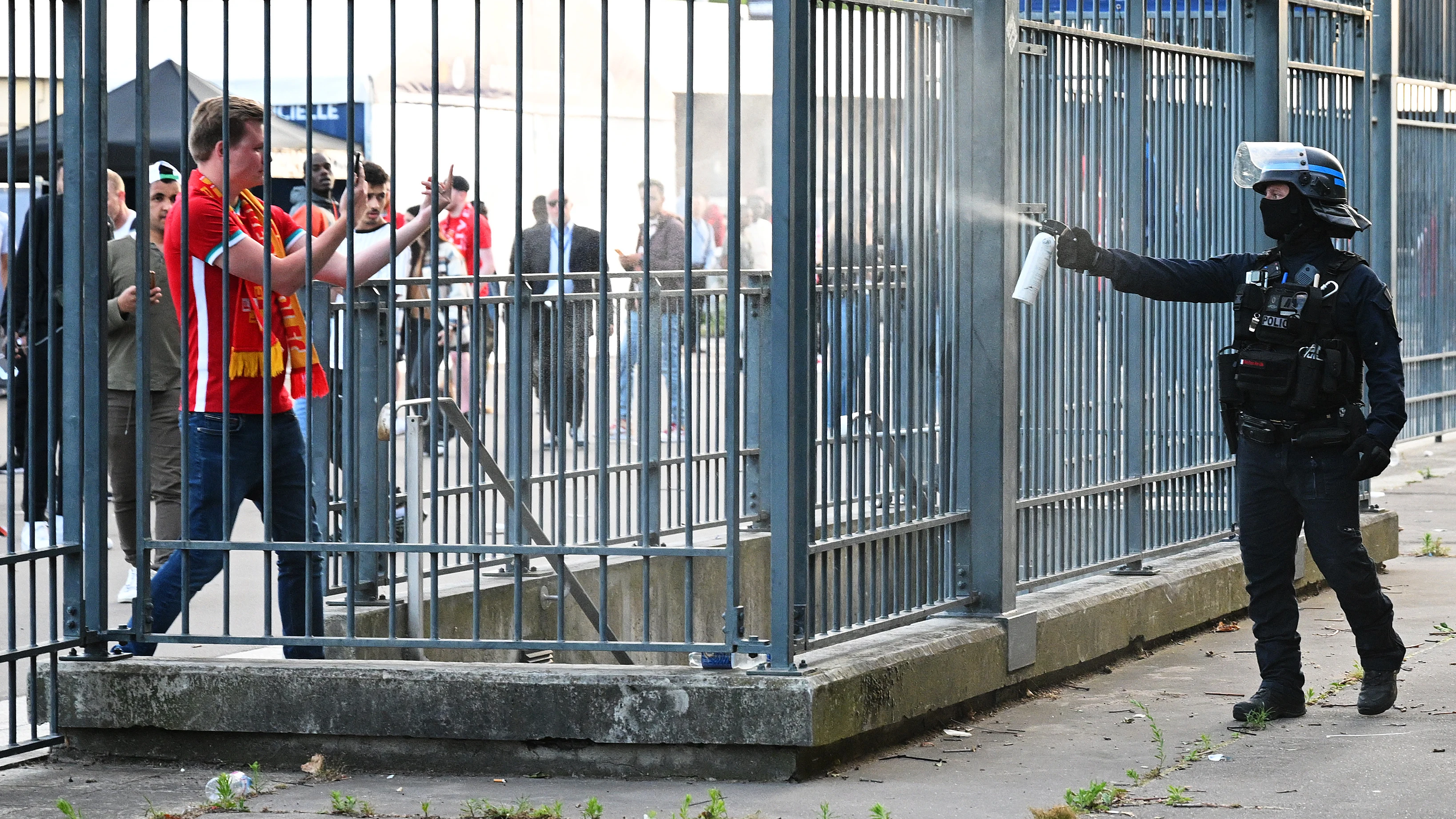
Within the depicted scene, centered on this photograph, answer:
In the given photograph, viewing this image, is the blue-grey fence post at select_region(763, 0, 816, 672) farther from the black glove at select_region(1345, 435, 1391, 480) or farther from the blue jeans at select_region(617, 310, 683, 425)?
the black glove at select_region(1345, 435, 1391, 480)

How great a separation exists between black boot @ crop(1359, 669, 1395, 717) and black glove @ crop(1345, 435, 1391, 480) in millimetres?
676

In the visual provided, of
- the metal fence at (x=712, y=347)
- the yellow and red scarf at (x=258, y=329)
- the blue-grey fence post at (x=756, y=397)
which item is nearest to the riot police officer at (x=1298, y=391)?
the metal fence at (x=712, y=347)

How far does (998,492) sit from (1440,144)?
36.8 feet

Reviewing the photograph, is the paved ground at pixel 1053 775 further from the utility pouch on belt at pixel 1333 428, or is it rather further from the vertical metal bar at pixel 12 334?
the utility pouch on belt at pixel 1333 428

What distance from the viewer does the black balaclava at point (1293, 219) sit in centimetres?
609

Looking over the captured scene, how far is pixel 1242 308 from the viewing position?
6.17 m

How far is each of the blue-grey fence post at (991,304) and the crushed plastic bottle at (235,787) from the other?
2.41 m

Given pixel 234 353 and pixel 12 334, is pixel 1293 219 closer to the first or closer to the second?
pixel 234 353

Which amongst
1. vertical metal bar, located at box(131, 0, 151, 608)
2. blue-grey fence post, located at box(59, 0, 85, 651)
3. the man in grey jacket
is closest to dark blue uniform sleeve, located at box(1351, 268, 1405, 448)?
vertical metal bar, located at box(131, 0, 151, 608)

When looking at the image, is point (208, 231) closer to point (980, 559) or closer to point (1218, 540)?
point (980, 559)

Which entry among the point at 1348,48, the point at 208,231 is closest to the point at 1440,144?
the point at 1348,48

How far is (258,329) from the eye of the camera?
5914mm

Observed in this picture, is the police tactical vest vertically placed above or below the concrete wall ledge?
above

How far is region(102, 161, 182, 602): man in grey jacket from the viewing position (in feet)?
25.6
